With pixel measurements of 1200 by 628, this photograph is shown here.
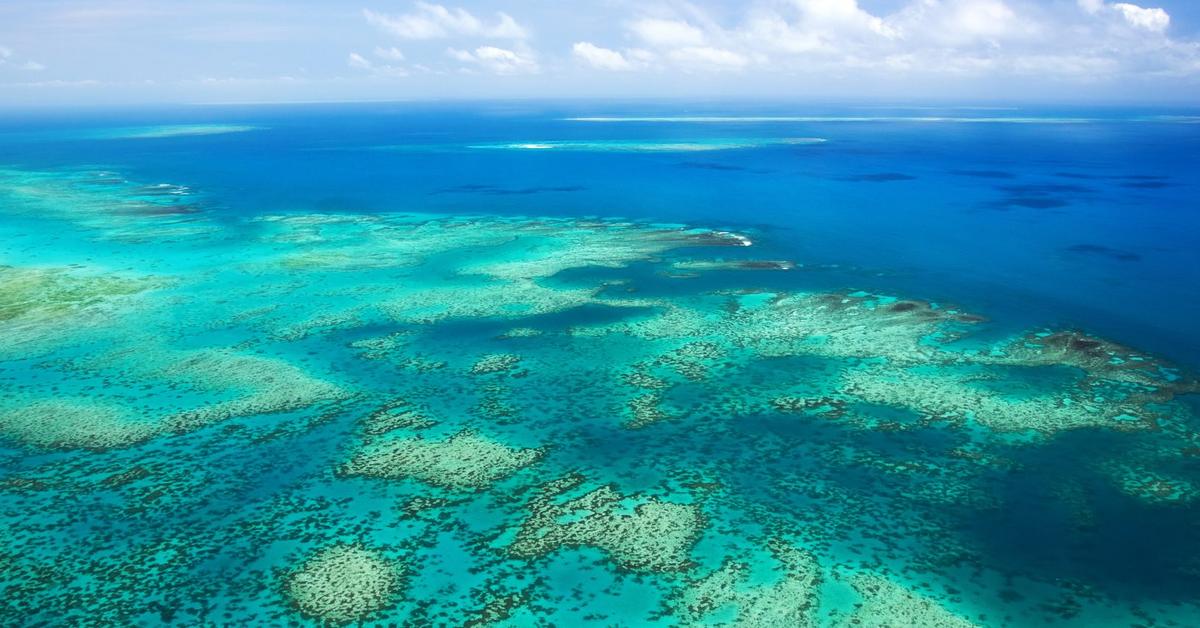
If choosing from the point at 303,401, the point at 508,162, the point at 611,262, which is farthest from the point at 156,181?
the point at 303,401

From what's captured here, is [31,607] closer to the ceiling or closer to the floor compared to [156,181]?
closer to the floor

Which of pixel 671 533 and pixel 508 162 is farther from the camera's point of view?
pixel 508 162

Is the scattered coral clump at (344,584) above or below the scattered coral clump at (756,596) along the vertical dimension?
above

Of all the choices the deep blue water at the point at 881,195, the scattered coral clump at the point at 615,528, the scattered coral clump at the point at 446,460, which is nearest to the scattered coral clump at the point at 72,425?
the scattered coral clump at the point at 446,460

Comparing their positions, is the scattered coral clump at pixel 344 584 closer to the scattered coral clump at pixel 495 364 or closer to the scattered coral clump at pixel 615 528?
the scattered coral clump at pixel 615 528

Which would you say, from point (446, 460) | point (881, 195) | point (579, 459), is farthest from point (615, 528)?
point (881, 195)

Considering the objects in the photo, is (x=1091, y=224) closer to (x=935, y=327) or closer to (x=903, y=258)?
(x=903, y=258)

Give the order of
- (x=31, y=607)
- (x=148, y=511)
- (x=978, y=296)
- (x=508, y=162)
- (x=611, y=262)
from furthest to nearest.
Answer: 1. (x=508, y=162)
2. (x=611, y=262)
3. (x=978, y=296)
4. (x=148, y=511)
5. (x=31, y=607)
